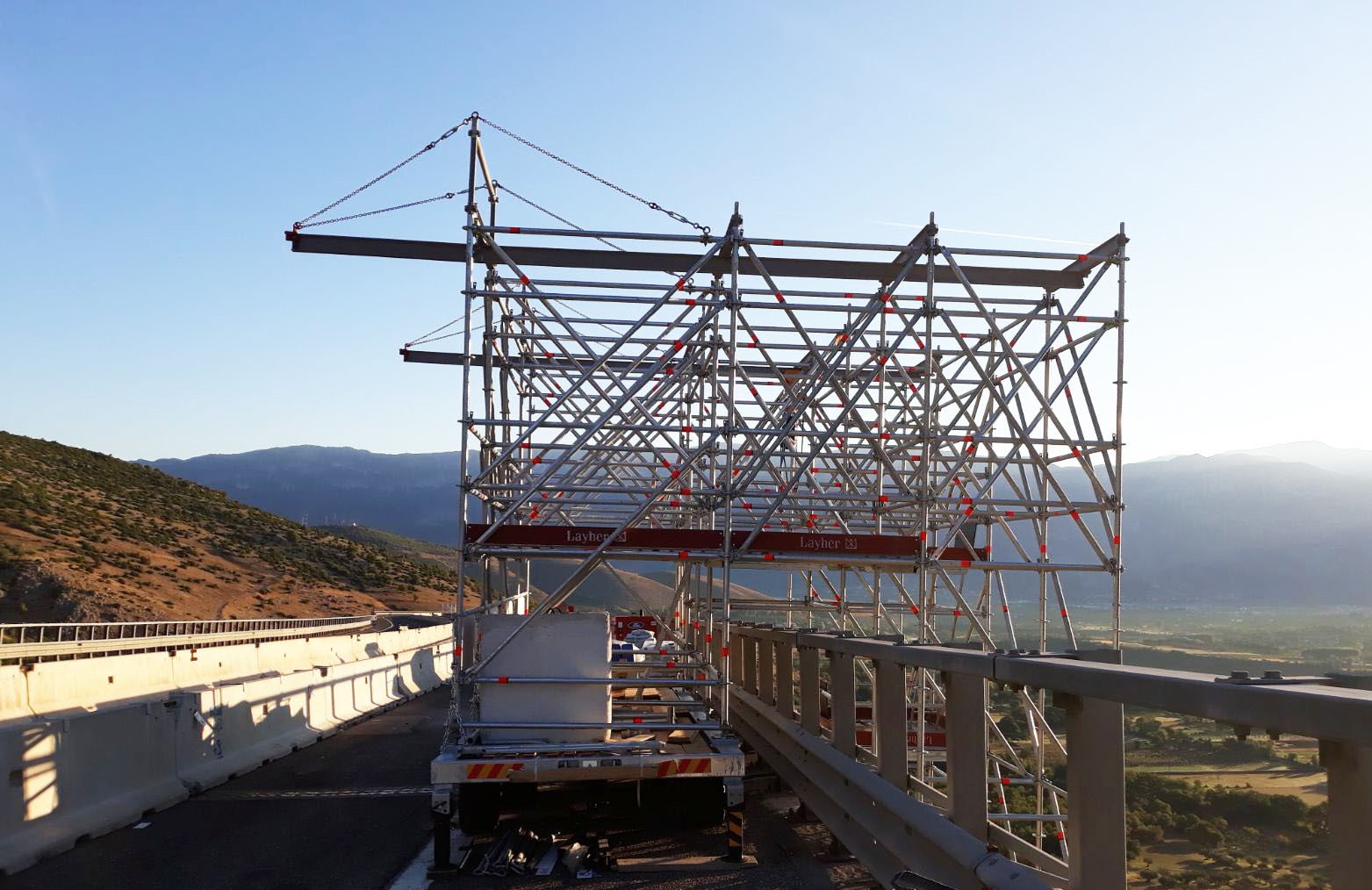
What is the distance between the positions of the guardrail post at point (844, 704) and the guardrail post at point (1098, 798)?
3441mm

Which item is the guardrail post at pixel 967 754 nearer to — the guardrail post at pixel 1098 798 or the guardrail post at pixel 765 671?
the guardrail post at pixel 1098 798

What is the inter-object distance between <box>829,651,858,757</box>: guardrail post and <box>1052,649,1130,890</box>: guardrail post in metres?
3.44

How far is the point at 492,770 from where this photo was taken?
876cm

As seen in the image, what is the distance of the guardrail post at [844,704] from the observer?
26.4ft

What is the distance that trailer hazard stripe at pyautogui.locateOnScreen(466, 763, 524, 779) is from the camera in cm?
873

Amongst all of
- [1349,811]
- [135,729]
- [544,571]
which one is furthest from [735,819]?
[544,571]

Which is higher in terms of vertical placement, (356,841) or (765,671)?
(765,671)

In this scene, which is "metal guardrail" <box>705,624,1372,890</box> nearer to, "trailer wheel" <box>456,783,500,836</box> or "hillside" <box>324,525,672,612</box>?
"trailer wheel" <box>456,783,500,836</box>

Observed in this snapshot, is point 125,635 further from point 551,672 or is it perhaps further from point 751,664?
point 551,672

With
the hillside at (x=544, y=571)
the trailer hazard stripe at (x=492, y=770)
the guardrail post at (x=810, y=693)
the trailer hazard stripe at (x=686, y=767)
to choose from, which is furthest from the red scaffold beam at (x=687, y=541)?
the hillside at (x=544, y=571)

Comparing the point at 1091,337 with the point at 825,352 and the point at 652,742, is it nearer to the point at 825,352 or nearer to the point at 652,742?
the point at 825,352

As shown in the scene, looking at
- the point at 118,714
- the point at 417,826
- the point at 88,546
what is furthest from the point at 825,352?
the point at 88,546

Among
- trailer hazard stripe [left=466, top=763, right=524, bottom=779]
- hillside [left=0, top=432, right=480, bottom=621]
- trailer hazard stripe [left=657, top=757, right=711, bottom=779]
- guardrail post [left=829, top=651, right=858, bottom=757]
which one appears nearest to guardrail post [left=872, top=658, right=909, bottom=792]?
guardrail post [left=829, top=651, right=858, bottom=757]

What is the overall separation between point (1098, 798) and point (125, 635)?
1530 inches
